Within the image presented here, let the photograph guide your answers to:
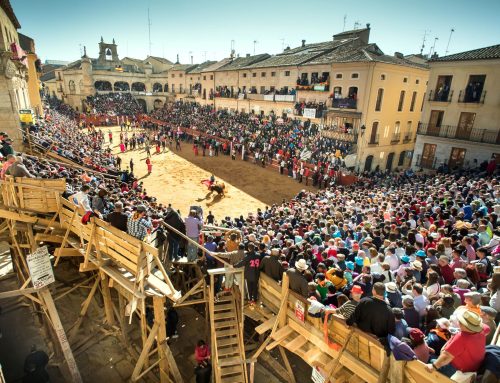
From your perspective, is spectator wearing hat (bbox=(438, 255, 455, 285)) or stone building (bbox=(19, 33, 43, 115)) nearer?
spectator wearing hat (bbox=(438, 255, 455, 285))

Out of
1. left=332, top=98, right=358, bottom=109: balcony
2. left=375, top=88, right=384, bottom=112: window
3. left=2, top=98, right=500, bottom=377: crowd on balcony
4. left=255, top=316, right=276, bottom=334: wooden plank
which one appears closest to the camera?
left=2, top=98, right=500, bottom=377: crowd on balcony

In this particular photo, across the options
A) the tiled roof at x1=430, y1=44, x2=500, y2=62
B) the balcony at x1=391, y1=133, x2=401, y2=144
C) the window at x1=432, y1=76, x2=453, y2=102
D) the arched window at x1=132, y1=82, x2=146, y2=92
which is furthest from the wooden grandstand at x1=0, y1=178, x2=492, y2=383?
the arched window at x1=132, y1=82, x2=146, y2=92

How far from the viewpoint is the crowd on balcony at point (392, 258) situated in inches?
178

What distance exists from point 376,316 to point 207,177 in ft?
67.9

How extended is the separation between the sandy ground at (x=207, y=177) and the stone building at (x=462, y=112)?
404 inches

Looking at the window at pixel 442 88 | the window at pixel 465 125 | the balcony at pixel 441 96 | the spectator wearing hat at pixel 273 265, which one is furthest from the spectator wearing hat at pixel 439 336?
the window at pixel 442 88

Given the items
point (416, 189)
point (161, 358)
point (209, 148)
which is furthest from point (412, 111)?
point (161, 358)

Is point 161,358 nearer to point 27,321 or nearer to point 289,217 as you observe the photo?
point 27,321

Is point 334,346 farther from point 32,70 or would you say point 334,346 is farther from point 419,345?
point 32,70

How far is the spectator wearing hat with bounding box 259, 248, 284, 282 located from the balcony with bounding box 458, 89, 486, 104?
2126 centimetres

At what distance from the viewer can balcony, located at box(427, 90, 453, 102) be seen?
21.6 metres

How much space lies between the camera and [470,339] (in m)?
3.90

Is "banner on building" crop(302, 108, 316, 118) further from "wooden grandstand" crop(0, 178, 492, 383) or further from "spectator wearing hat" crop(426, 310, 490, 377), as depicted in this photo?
"spectator wearing hat" crop(426, 310, 490, 377)

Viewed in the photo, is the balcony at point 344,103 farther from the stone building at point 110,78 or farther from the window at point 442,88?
the stone building at point 110,78
